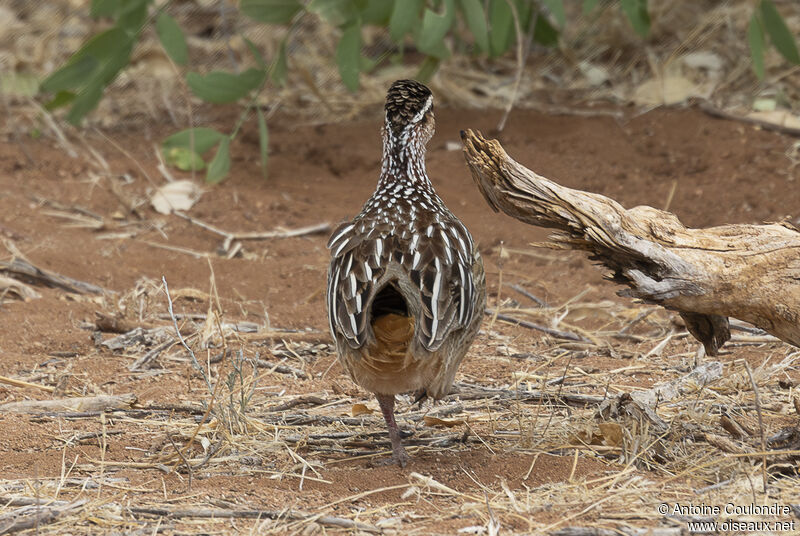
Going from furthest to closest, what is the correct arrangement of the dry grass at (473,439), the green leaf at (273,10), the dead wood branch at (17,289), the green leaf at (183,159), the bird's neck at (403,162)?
the green leaf at (183,159) → the green leaf at (273,10) → the dead wood branch at (17,289) → the bird's neck at (403,162) → the dry grass at (473,439)

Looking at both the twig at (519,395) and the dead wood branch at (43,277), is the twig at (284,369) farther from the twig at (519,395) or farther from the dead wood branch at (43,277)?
the dead wood branch at (43,277)

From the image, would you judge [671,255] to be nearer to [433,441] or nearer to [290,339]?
[433,441]

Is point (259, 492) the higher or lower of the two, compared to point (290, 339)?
higher

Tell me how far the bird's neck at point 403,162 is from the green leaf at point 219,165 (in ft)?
10.6

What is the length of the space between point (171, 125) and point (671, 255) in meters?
6.24

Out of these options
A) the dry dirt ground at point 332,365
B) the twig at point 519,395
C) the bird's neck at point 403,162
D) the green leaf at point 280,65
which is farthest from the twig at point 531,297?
the green leaf at point 280,65

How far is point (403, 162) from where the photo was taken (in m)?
3.91

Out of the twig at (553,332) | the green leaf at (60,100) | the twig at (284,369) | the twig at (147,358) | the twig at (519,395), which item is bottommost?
the twig at (147,358)

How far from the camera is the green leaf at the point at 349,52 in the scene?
6508mm

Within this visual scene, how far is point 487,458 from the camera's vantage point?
3592 mm

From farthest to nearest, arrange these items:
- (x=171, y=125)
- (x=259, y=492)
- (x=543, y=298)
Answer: (x=171, y=125) < (x=543, y=298) < (x=259, y=492)

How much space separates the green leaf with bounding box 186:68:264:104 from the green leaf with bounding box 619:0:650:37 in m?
2.50

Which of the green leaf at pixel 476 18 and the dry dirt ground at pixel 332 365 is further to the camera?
the green leaf at pixel 476 18

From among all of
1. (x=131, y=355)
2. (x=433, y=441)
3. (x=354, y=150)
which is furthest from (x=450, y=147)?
(x=433, y=441)
